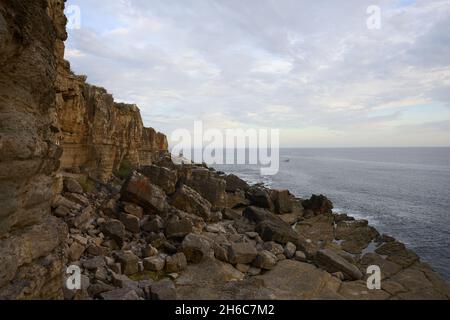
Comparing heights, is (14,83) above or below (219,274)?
above

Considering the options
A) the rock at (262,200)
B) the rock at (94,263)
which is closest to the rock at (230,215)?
the rock at (262,200)

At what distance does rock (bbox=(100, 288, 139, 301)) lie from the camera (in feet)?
31.5

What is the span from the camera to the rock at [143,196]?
59.7 feet

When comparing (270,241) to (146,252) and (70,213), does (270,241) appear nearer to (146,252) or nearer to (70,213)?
(146,252)

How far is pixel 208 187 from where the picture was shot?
25.8 m

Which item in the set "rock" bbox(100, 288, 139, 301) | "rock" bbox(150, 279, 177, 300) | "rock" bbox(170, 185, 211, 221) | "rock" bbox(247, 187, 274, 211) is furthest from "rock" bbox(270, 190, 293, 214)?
"rock" bbox(100, 288, 139, 301)

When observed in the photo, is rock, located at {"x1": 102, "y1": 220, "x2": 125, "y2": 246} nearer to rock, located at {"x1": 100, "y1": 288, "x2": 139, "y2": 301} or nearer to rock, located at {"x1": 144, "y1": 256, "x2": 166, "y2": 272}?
rock, located at {"x1": 144, "y1": 256, "x2": 166, "y2": 272}

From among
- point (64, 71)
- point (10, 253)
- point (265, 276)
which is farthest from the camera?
point (64, 71)

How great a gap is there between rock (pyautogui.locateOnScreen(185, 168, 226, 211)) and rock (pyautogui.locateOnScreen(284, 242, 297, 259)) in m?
7.58

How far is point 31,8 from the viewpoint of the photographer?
20.9 ft

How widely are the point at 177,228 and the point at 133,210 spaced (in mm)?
2891

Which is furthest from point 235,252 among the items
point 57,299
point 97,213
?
point 57,299

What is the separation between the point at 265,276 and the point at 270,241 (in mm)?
5082

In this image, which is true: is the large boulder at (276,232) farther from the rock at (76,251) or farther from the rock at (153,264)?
the rock at (76,251)
